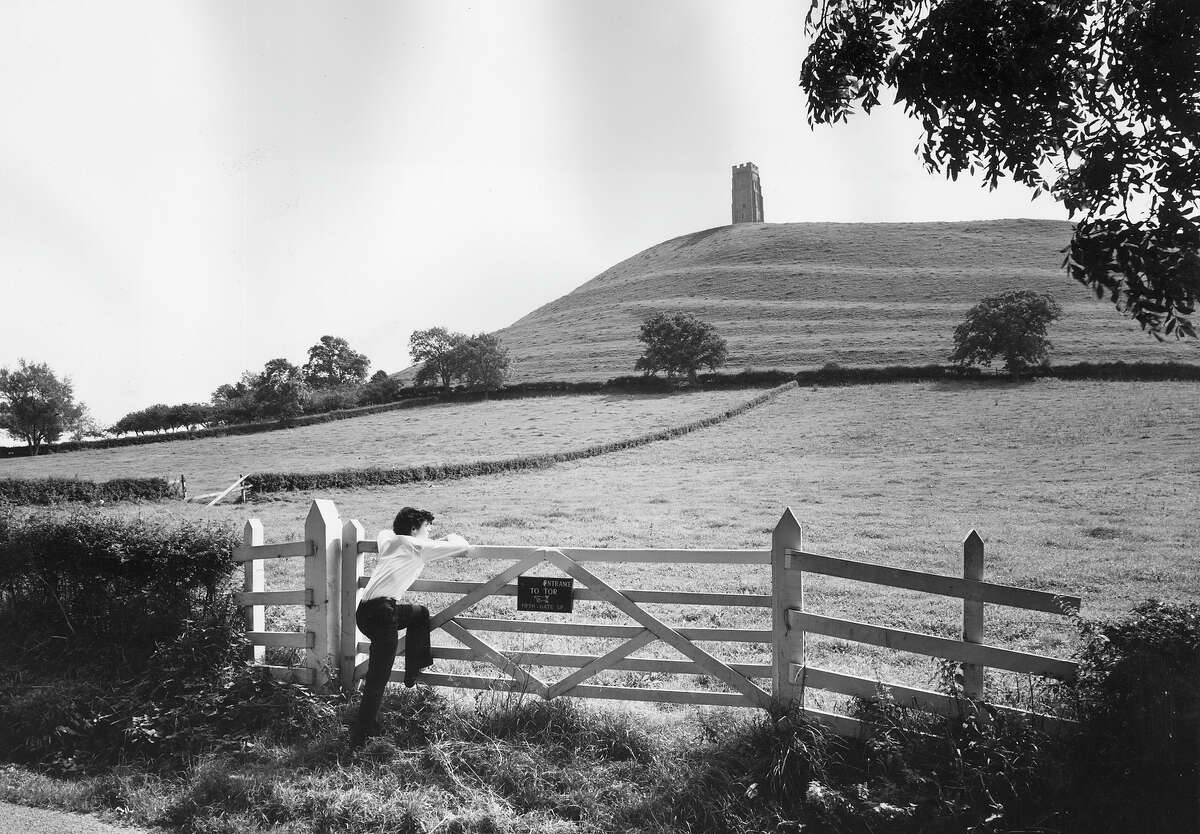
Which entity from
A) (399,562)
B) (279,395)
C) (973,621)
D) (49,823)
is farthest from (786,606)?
(279,395)

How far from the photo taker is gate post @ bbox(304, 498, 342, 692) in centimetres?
741

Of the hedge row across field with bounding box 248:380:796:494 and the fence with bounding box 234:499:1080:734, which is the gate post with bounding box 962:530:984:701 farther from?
the hedge row across field with bounding box 248:380:796:494

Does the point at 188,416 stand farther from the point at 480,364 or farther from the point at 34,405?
the point at 480,364

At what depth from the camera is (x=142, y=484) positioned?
3534 centimetres

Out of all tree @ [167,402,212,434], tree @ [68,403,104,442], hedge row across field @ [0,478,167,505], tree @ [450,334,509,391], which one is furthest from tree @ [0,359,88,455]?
hedge row across field @ [0,478,167,505]

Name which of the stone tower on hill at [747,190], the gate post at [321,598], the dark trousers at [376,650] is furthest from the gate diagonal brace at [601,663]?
the stone tower on hill at [747,190]

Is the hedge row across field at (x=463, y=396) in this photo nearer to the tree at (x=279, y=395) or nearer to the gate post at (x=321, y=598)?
the tree at (x=279, y=395)

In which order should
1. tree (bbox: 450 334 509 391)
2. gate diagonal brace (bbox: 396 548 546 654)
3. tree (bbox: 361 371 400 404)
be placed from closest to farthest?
gate diagonal brace (bbox: 396 548 546 654) < tree (bbox: 450 334 509 391) < tree (bbox: 361 371 400 404)

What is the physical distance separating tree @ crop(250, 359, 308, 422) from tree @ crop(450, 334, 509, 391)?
1479 centimetres

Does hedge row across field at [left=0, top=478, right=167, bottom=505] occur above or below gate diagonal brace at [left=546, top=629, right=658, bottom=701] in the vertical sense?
below

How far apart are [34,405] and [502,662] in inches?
3712

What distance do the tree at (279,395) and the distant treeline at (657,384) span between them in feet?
5.58

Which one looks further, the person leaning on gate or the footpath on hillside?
the person leaning on gate

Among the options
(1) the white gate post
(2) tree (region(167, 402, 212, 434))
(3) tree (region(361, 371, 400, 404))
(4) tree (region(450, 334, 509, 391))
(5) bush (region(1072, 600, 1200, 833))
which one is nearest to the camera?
(5) bush (region(1072, 600, 1200, 833))
